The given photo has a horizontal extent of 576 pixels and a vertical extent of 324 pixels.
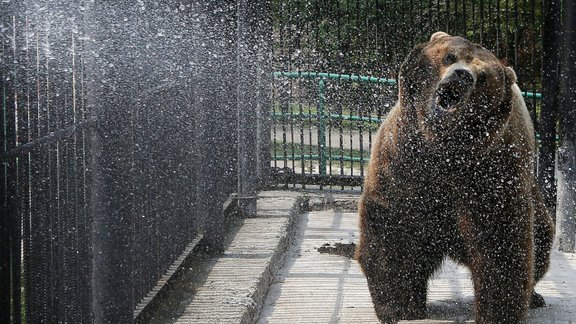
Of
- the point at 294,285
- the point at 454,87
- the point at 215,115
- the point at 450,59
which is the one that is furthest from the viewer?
the point at 215,115

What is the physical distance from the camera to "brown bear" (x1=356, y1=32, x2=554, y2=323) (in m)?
4.96

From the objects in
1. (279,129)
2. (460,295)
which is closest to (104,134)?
(460,295)

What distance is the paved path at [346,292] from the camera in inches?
233

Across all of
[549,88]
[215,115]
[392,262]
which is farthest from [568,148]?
[392,262]

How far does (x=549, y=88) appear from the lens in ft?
27.7

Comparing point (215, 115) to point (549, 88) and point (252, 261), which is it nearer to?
point (252, 261)

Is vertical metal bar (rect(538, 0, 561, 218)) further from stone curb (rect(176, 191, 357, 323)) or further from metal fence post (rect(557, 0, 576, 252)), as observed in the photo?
stone curb (rect(176, 191, 357, 323))

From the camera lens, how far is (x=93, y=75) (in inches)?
157

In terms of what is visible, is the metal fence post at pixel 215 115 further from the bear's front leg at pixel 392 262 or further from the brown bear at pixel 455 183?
the brown bear at pixel 455 183

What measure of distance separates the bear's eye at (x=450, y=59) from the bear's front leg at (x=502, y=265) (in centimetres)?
83

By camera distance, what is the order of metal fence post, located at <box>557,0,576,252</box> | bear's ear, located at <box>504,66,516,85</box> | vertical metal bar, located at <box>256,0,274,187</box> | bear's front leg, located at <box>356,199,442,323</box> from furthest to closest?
vertical metal bar, located at <box>256,0,274,187</box> < metal fence post, located at <box>557,0,576,252</box> < bear's front leg, located at <box>356,199,442,323</box> < bear's ear, located at <box>504,66,516,85</box>

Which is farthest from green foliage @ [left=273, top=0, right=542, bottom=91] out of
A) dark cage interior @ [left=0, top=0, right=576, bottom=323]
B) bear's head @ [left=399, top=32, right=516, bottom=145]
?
bear's head @ [left=399, top=32, right=516, bottom=145]

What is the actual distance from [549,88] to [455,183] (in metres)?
3.58

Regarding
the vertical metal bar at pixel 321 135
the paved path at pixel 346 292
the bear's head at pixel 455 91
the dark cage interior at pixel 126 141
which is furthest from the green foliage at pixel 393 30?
the bear's head at pixel 455 91
